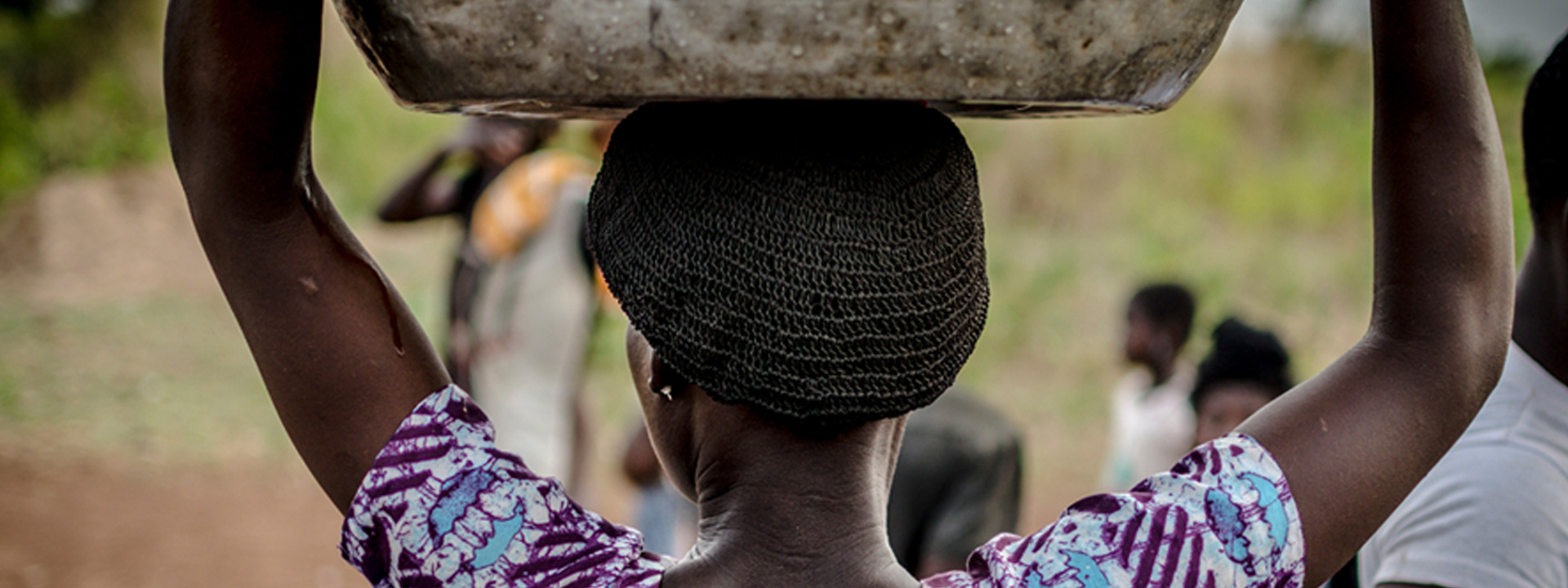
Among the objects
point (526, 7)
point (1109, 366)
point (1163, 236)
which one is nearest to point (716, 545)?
point (526, 7)

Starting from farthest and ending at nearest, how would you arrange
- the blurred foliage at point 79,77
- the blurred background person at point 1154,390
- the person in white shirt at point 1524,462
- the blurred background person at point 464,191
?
the blurred foliage at point 79,77
the blurred background person at point 464,191
the blurred background person at point 1154,390
the person in white shirt at point 1524,462

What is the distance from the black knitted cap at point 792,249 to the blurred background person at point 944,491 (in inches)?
84.6

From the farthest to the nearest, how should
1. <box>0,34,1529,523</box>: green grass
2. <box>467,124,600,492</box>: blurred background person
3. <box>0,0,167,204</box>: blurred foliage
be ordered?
<box>0,0,167,204</box>: blurred foliage
<box>0,34,1529,523</box>: green grass
<box>467,124,600,492</box>: blurred background person

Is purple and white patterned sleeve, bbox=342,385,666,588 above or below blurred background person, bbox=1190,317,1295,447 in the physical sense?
above

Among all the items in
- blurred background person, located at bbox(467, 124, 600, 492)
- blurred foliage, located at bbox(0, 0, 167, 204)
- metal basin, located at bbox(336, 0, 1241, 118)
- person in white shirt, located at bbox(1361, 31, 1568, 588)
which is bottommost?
blurred foliage, located at bbox(0, 0, 167, 204)

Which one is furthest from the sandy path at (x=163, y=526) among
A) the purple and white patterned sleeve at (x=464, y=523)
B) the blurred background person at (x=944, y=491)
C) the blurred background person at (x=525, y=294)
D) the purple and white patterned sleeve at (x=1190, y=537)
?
the purple and white patterned sleeve at (x=1190, y=537)

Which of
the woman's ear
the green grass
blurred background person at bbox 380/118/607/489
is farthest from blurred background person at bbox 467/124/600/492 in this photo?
A: the green grass

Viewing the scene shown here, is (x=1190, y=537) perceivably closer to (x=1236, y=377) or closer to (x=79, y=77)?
(x=1236, y=377)

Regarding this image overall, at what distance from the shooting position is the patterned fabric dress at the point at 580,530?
1148 millimetres

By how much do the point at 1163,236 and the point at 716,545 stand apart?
43.3 feet

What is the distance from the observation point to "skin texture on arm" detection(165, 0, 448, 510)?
112 cm

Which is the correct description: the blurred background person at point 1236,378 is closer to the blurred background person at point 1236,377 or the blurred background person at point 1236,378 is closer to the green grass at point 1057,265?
the blurred background person at point 1236,377

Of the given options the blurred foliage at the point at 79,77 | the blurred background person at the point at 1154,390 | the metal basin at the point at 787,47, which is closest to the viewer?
the metal basin at the point at 787,47

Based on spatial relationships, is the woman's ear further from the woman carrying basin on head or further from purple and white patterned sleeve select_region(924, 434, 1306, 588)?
purple and white patterned sleeve select_region(924, 434, 1306, 588)
